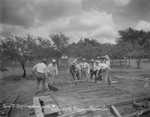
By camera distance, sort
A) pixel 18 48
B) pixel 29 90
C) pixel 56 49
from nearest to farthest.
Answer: pixel 29 90
pixel 18 48
pixel 56 49

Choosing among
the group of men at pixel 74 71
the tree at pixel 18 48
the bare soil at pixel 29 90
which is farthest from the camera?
the tree at pixel 18 48

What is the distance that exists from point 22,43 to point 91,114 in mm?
11696

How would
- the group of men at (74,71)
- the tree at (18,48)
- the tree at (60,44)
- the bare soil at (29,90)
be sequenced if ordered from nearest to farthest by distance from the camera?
1. the bare soil at (29,90)
2. the group of men at (74,71)
3. the tree at (18,48)
4. the tree at (60,44)

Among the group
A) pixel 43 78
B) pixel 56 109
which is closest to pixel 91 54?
pixel 43 78

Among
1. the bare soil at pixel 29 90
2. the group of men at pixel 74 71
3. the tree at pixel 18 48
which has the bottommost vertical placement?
the bare soil at pixel 29 90

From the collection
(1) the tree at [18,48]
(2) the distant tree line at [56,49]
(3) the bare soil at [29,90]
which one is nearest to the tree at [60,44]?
Answer: (2) the distant tree line at [56,49]

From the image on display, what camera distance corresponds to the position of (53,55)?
20781mm

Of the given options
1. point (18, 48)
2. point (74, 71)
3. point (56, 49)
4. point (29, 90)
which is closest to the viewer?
point (29, 90)

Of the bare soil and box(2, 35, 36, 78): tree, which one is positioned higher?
box(2, 35, 36, 78): tree

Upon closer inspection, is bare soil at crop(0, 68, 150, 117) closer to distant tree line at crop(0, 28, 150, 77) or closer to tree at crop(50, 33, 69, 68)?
distant tree line at crop(0, 28, 150, 77)

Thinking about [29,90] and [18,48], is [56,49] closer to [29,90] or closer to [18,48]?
[18,48]

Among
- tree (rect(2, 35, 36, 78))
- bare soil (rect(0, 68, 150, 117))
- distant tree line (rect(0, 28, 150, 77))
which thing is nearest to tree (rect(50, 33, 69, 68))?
distant tree line (rect(0, 28, 150, 77))

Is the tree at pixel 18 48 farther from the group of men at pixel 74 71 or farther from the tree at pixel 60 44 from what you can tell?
the tree at pixel 60 44

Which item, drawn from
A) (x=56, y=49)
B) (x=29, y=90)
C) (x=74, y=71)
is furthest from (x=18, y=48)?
(x=56, y=49)
